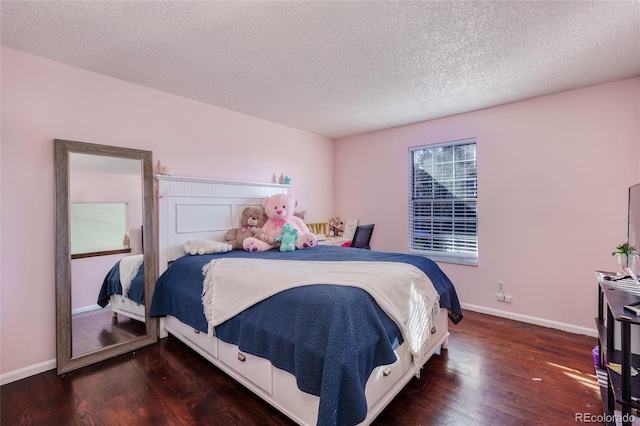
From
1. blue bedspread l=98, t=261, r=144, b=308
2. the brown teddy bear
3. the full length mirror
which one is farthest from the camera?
the brown teddy bear

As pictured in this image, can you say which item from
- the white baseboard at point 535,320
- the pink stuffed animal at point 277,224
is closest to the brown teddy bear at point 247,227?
the pink stuffed animal at point 277,224

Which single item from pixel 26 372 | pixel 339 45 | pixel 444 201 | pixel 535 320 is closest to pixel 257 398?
pixel 26 372

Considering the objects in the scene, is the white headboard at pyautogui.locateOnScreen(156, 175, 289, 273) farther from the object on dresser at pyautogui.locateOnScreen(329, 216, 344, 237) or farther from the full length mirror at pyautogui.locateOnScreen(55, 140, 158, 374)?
the object on dresser at pyautogui.locateOnScreen(329, 216, 344, 237)

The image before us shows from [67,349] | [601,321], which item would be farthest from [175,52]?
[601,321]

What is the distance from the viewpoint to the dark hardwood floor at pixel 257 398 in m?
1.68

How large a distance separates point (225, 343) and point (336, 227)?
2.84 meters

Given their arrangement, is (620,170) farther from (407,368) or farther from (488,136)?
(407,368)

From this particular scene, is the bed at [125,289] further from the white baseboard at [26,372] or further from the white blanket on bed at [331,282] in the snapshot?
the white blanket on bed at [331,282]

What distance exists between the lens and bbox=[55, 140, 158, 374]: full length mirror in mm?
2236

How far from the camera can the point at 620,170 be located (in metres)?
2.61

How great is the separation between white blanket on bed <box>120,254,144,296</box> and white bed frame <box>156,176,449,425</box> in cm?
20

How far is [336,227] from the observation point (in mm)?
4633

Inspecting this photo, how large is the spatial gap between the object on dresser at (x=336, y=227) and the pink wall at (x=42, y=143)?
2333mm

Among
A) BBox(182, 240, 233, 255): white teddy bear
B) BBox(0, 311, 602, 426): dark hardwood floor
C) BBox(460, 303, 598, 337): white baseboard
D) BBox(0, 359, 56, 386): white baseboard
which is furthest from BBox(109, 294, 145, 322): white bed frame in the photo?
BBox(460, 303, 598, 337): white baseboard
